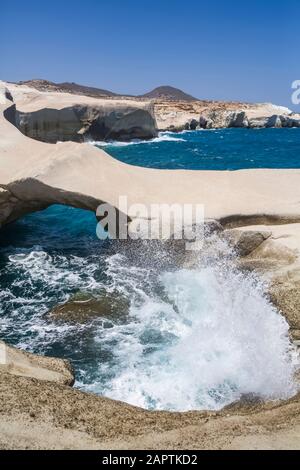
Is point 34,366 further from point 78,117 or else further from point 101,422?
point 78,117

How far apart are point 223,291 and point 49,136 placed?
115 ft

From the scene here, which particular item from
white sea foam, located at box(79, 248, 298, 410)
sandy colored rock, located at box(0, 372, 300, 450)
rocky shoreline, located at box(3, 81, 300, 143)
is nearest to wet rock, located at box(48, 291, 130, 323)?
white sea foam, located at box(79, 248, 298, 410)

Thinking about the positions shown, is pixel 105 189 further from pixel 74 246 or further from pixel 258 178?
pixel 258 178

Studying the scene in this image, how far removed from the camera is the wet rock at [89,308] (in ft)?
37.1

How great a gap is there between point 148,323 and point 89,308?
1.60m

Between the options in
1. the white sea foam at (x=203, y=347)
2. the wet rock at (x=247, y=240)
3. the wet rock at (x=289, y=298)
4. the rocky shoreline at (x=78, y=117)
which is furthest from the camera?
the rocky shoreline at (x=78, y=117)

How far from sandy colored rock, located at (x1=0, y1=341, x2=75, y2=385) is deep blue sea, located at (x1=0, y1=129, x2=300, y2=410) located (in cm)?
156

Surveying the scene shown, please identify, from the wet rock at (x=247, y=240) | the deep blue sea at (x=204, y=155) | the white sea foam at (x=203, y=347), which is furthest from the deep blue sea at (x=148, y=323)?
the deep blue sea at (x=204, y=155)

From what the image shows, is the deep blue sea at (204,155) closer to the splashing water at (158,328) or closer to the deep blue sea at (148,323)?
the deep blue sea at (148,323)

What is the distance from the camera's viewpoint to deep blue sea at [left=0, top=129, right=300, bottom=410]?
844cm

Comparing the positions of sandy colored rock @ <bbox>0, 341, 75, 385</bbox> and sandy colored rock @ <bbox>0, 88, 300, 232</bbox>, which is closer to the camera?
sandy colored rock @ <bbox>0, 341, 75, 385</bbox>

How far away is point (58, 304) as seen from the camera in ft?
39.4

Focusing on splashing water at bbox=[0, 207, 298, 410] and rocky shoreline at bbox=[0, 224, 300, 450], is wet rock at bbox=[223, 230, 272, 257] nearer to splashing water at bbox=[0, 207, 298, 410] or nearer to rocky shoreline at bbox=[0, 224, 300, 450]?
splashing water at bbox=[0, 207, 298, 410]

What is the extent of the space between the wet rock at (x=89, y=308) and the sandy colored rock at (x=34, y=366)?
3.82 m
